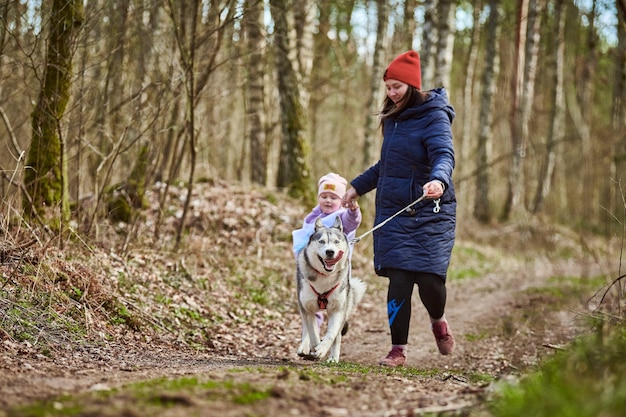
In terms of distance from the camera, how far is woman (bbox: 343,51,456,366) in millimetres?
5293

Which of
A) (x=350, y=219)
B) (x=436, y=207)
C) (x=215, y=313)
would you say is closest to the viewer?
(x=436, y=207)

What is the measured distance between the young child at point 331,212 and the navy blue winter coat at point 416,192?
25.8 inches

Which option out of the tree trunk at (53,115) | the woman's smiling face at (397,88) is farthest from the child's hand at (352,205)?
the tree trunk at (53,115)

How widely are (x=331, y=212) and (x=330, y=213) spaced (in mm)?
15

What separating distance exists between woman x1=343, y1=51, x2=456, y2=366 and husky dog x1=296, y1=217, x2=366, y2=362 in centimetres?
34

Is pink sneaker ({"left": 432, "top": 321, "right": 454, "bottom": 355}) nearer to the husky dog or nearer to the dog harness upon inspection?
the husky dog

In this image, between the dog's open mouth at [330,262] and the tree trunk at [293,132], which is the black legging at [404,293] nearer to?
the dog's open mouth at [330,262]

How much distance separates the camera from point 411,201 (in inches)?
212

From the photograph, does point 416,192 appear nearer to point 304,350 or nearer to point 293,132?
point 304,350

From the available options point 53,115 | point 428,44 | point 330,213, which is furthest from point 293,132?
point 53,115

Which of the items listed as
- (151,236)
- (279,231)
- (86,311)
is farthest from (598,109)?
(86,311)

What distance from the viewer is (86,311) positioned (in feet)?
18.2

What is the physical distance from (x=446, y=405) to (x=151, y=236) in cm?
622

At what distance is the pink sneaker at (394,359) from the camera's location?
5319mm
